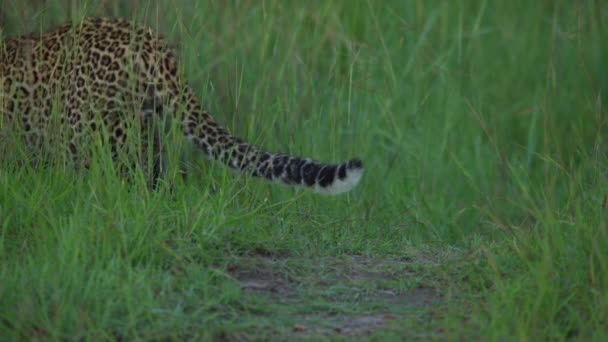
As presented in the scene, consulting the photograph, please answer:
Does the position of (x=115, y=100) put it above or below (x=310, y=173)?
above

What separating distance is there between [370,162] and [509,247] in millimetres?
2785

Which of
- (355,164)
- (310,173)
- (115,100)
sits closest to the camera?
(355,164)

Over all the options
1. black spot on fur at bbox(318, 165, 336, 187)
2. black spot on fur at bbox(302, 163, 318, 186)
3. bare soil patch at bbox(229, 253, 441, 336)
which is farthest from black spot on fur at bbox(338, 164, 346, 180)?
bare soil patch at bbox(229, 253, 441, 336)

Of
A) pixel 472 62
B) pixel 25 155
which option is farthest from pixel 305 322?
pixel 472 62

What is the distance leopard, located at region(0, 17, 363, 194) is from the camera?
16.6 ft

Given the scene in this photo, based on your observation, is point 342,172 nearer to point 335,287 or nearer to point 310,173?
point 310,173

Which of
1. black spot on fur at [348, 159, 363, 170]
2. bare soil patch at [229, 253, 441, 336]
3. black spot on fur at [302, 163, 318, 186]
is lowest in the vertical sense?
bare soil patch at [229, 253, 441, 336]

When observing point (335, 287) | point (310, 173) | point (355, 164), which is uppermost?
point (355, 164)

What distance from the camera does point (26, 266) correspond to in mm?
3947

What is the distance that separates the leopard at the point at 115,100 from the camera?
505 cm

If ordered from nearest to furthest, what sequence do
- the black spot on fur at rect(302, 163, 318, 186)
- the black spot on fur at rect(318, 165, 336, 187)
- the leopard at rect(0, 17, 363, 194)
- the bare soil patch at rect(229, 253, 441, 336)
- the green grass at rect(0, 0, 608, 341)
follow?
the green grass at rect(0, 0, 608, 341) < the bare soil patch at rect(229, 253, 441, 336) < the black spot on fur at rect(318, 165, 336, 187) < the black spot on fur at rect(302, 163, 318, 186) < the leopard at rect(0, 17, 363, 194)

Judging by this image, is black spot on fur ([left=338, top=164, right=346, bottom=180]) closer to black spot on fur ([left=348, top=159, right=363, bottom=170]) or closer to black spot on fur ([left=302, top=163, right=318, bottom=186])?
black spot on fur ([left=348, top=159, right=363, bottom=170])

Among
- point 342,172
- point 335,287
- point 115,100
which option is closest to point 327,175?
point 342,172

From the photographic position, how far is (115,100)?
527 cm
